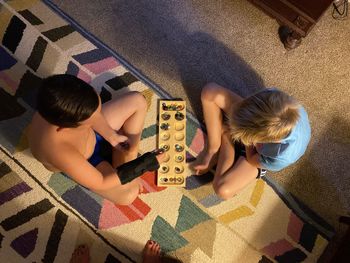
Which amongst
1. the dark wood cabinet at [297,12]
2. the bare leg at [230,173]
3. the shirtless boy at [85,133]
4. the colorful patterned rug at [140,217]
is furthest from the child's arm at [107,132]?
the dark wood cabinet at [297,12]

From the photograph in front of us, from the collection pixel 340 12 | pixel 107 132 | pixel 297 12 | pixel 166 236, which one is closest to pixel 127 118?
pixel 107 132

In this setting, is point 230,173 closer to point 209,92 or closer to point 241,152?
point 241,152

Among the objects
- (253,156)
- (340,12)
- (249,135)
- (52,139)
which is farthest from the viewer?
Answer: (340,12)

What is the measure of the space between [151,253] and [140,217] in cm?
11

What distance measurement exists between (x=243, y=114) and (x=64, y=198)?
0.60 m

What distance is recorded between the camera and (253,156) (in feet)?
3.81

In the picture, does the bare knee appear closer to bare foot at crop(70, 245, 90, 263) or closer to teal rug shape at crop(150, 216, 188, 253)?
teal rug shape at crop(150, 216, 188, 253)

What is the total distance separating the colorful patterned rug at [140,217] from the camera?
1.19 meters

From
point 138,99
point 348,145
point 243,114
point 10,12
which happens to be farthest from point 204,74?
point 10,12

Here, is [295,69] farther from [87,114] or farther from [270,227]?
[87,114]

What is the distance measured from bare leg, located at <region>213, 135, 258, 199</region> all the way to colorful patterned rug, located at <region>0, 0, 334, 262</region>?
58 mm

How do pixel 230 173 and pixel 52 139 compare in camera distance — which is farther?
pixel 230 173

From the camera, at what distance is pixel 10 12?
4.49ft

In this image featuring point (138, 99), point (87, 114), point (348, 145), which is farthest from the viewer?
point (348, 145)
